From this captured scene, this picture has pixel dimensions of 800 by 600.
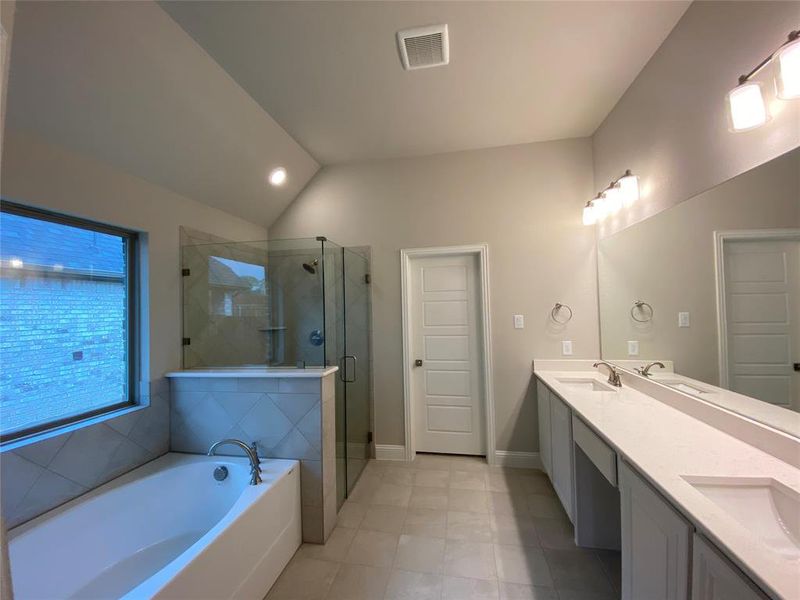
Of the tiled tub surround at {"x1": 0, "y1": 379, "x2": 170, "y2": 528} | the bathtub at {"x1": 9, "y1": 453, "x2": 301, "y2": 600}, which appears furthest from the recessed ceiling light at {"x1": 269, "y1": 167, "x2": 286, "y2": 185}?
the bathtub at {"x1": 9, "y1": 453, "x2": 301, "y2": 600}

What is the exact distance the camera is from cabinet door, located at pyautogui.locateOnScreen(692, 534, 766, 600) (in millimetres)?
800

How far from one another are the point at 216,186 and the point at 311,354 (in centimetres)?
151

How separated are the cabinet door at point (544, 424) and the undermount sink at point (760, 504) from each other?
1338mm

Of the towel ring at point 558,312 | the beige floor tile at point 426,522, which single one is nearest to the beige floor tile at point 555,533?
the beige floor tile at point 426,522

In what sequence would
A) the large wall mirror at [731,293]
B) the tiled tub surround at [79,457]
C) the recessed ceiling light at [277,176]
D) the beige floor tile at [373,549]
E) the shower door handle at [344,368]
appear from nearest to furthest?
the large wall mirror at [731,293]
the tiled tub surround at [79,457]
the beige floor tile at [373,549]
the shower door handle at [344,368]
the recessed ceiling light at [277,176]

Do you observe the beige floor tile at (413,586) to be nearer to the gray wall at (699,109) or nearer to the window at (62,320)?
the window at (62,320)

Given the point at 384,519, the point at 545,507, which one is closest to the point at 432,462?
the point at 384,519

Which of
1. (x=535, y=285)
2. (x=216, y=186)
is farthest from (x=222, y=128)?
(x=535, y=285)

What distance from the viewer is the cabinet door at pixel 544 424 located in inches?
97.6

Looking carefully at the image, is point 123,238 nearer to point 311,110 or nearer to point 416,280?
point 311,110

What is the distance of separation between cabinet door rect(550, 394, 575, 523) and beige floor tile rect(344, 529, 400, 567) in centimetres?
111

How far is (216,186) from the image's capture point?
2527 millimetres

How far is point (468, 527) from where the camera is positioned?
2.12 m

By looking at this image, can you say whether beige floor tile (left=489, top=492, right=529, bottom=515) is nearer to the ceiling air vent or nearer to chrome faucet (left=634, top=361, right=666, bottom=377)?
chrome faucet (left=634, top=361, right=666, bottom=377)
